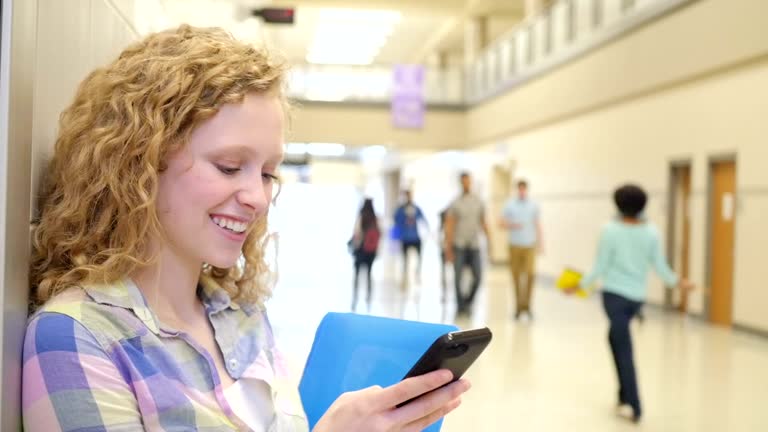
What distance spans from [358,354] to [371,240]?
9.80 metres

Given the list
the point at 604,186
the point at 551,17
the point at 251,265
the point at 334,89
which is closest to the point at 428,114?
the point at 334,89

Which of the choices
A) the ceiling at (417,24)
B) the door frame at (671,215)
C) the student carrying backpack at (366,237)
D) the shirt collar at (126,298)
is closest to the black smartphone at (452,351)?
the shirt collar at (126,298)

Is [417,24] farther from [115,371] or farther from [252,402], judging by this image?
[115,371]

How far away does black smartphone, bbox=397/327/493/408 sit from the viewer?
3.79ft

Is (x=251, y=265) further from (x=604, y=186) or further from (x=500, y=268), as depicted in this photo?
(x=500, y=268)

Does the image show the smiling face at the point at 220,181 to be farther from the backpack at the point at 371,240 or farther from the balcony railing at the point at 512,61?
the balcony railing at the point at 512,61

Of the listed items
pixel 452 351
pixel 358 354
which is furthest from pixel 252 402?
pixel 452 351

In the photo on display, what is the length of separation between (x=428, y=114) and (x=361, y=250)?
13.2 meters

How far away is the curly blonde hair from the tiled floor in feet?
4.58

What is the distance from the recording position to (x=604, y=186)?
15.1 metres

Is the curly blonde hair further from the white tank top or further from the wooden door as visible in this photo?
the wooden door

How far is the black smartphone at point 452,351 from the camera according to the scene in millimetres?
1155

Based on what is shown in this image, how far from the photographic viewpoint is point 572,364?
755 cm

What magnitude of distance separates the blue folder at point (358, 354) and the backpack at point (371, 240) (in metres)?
9.59
